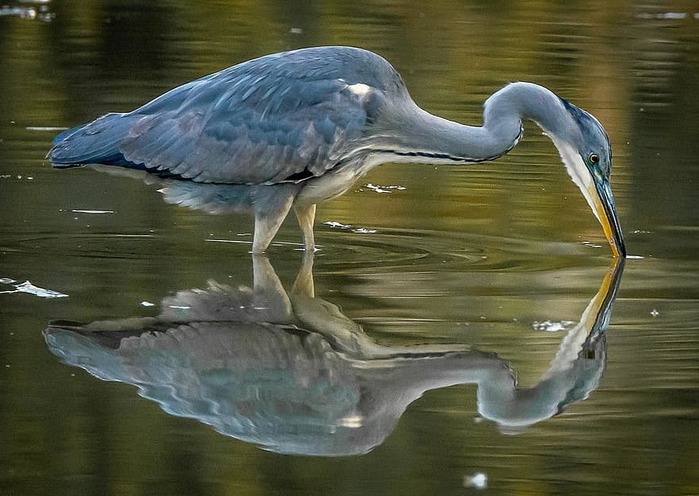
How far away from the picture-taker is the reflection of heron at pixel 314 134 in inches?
308

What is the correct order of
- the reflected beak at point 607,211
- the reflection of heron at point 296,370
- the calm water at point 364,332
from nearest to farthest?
1. the calm water at point 364,332
2. the reflection of heron at point 296,370
3. the reflected beak at point 607,211

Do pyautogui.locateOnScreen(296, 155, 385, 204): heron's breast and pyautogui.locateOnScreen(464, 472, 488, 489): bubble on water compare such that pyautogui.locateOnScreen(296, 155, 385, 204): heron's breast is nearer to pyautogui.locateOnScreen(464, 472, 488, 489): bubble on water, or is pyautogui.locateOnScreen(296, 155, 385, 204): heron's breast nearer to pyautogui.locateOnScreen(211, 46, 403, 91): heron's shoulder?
pyautogui.locateOnScreen(211, 46, 403, 91): heron's shoulder

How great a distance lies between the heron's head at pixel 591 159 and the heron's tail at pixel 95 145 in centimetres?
226

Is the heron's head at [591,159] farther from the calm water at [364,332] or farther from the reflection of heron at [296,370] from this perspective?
the reflection of heron at [296,370]

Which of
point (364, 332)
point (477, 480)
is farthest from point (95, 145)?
point (477, 480)

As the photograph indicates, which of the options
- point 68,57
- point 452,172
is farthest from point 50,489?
point 68,57

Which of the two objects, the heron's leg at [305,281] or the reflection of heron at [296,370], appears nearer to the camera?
the reflection of heron at [296,370]

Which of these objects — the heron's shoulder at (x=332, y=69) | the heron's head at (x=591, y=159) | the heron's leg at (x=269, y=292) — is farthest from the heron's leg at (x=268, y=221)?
the heron's head at (x=591, y=159)

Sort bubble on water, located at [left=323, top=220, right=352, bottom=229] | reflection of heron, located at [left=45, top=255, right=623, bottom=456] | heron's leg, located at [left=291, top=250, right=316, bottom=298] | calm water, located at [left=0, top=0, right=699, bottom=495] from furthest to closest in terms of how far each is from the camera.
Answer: bubble on water, located at [left=323, top=220, right=352, bottom=229], heron's leg, located at [left=291, top=250, right=316, bottom=298], reflection of heron, located at [left=45, top=255, right=623, bottom=456], calm water, located at [left=0, top=0, right=699, bottom=495]

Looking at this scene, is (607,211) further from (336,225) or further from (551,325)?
(336,225)

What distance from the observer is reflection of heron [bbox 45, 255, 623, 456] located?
5426 mm

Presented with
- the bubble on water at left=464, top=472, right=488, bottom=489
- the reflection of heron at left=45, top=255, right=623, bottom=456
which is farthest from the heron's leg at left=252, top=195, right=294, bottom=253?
the bubble on water at left=464, top=472, right=488, bottom=489

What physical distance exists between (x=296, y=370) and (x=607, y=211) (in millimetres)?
2669

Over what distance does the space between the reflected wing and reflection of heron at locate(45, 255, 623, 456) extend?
105 cm
